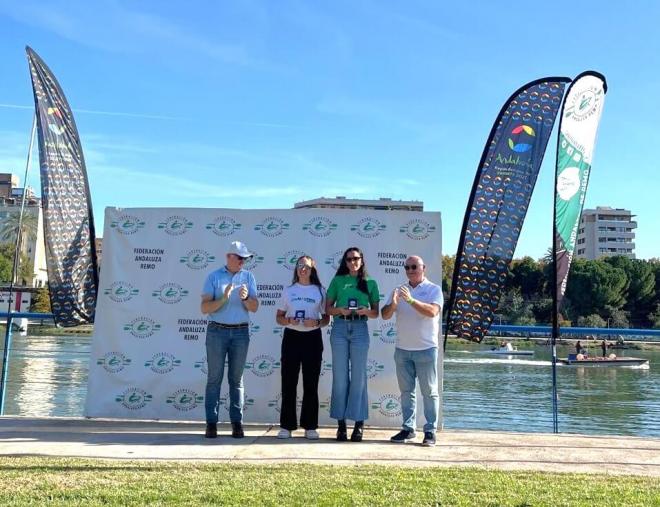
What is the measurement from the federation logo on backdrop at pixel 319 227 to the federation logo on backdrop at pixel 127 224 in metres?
1.74

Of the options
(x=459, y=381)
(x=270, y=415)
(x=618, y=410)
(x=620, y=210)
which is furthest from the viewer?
(x=620, y=210)

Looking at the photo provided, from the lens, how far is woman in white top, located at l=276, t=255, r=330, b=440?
5566mm

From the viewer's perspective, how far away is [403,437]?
5461mm

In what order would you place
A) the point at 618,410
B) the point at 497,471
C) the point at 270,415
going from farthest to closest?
the point at 618,410, the point at 270,415, the point at 497,471

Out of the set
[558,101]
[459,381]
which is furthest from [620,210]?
[558,101]

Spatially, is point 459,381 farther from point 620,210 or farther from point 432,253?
point 620,210

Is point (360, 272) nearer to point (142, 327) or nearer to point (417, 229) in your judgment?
point (417, 229)

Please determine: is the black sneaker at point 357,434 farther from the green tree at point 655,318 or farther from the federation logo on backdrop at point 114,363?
the green tree at point 655,318

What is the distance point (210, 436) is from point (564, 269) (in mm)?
3845

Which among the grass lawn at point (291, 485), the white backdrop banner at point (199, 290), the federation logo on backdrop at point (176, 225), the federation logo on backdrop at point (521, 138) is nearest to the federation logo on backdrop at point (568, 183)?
the federation logo on backdrop at point (521, 138)

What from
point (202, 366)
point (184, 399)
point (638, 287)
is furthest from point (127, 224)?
point (638, 287)

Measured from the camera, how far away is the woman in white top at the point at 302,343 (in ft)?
18.3

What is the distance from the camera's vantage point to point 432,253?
6352mm

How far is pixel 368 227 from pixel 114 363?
288cm
